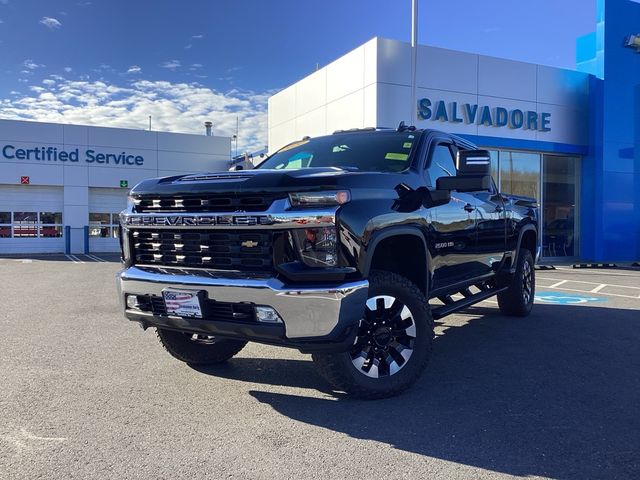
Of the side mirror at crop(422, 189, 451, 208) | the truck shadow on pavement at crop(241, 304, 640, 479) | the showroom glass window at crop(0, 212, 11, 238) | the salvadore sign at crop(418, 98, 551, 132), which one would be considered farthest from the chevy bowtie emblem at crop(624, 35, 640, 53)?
the showroom glass window at crop(0, 212, 11, 238)

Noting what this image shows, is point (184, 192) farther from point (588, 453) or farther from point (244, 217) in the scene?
point (588, 453)

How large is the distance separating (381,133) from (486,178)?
118 centimetres

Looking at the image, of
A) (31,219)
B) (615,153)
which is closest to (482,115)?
(615,153)

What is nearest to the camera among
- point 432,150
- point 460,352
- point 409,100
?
point 432,150

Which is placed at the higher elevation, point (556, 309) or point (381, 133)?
point (381, 133)

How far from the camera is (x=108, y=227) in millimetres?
28062

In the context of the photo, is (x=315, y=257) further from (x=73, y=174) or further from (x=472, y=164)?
(x=73, y=174)

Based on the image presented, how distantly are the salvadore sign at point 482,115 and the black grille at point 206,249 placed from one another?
13651 millimetres

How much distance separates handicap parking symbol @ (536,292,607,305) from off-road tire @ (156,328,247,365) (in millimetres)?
6191

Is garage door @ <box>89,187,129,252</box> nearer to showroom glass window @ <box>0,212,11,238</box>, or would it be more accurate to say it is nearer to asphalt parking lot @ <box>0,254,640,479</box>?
showroom glass window @ <box>0,212,11,238</box>

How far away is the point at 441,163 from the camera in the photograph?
5.13 meters

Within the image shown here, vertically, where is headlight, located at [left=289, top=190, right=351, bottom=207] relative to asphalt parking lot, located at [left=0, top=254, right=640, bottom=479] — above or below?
above

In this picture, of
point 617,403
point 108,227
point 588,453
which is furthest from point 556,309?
point 108,227

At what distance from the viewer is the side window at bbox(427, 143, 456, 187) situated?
15.8ft
